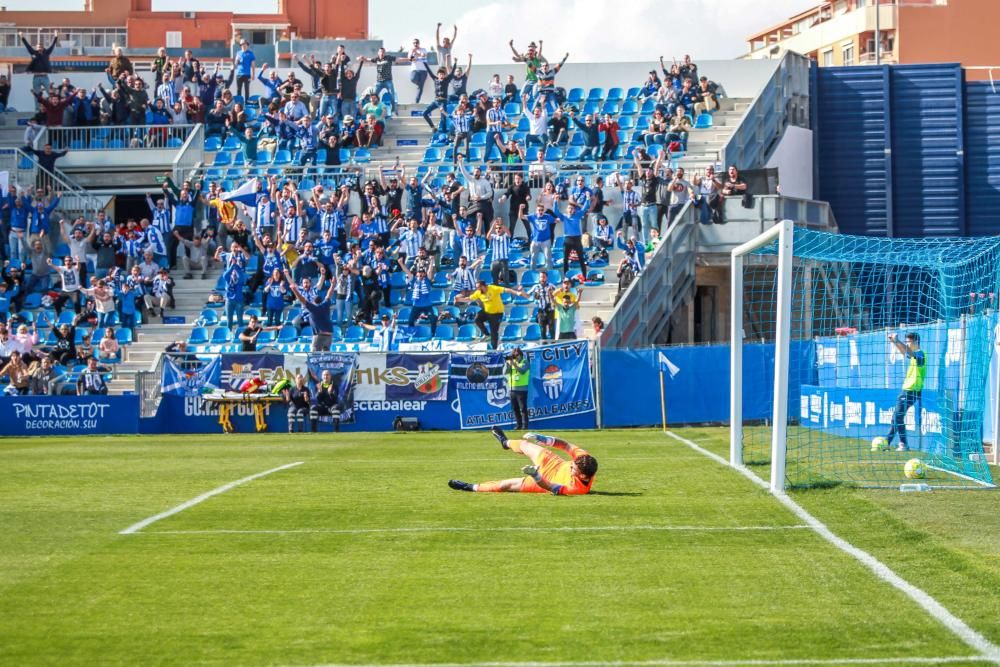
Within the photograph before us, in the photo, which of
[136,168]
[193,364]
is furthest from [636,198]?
[136,168]

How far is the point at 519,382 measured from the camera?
27281 mm

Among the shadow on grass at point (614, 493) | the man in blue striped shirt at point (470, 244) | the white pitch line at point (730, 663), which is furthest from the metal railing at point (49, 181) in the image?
the white pitch line at point (730, 663)

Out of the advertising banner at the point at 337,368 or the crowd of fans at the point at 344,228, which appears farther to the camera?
the crowd of fans at the point at 344,228

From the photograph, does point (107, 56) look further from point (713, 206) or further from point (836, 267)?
point (836, 267)

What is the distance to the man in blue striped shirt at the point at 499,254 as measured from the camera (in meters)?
32.5

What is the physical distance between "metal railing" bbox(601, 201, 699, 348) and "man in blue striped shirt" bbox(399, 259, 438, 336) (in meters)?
4.45

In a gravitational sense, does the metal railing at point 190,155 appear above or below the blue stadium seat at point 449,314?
above

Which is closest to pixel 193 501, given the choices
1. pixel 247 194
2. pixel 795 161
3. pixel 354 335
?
pixel 354 335

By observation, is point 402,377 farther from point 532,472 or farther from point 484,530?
point 484,530

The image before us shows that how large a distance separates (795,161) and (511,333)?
1372 centimetres

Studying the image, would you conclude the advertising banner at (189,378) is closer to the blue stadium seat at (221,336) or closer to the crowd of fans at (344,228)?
the crowd of fans at (344,228)

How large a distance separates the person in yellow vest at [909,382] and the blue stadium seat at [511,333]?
11951 mm

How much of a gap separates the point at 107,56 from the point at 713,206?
39.3 metres

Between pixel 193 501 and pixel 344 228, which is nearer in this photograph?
pixel 193 501
